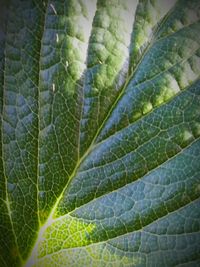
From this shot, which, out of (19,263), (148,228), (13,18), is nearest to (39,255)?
(19,263)

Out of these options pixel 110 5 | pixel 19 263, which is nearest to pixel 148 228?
pixel 19 263

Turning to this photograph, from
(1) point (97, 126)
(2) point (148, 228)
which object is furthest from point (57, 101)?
(2) point (148, 228)

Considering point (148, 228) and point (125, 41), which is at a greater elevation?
point (125, 41)

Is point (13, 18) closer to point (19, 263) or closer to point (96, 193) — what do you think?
point (96, 193)

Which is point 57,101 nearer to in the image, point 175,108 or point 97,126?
point 97,126

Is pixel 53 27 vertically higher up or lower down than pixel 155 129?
higher up

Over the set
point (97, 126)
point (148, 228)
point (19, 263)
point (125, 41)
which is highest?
point (125, 41)
